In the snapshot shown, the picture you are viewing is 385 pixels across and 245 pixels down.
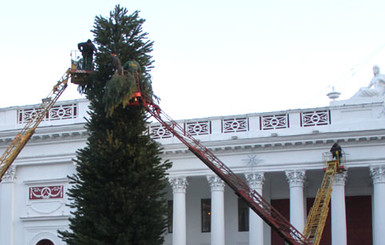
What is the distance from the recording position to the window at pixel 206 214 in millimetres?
40781

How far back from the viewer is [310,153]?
36.5m

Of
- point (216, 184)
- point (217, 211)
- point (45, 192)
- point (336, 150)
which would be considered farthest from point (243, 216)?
point (45, 192)

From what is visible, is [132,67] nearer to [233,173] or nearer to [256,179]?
[233,173]

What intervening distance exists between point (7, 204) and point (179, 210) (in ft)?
29.4

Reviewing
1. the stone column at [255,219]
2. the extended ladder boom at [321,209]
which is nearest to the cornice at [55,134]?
the stone column at [255,219]

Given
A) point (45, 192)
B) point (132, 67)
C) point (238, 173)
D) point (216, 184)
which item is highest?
point (132, 67)

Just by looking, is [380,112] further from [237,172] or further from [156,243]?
[156,243]

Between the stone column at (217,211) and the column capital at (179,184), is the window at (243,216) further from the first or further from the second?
the column capital at (179,184)

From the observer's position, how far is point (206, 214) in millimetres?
41125

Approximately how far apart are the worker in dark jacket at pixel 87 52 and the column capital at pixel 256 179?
11.6 metres

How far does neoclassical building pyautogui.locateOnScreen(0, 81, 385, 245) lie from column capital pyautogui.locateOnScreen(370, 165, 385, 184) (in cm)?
4

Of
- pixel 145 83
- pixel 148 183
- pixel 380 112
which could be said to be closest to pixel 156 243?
pixel 148 183

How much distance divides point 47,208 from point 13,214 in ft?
6.06

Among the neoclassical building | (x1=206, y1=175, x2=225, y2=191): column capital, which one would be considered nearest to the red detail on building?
the neoclassical building
